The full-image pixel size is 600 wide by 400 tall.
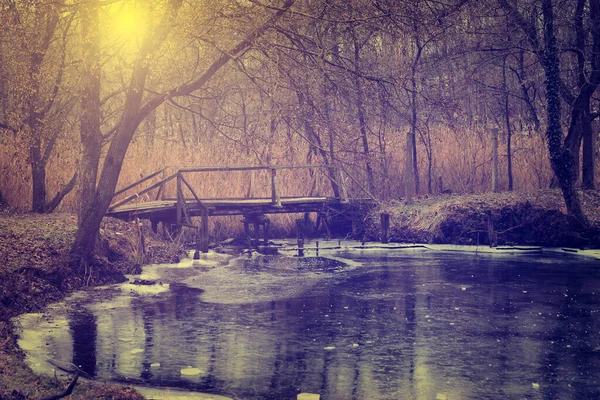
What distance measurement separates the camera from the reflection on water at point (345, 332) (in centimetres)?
842

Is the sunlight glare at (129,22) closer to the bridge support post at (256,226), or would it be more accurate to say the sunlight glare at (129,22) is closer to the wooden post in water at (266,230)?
the bridge support post at (256,226)

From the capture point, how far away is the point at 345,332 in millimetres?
10891

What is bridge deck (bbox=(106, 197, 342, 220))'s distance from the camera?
1995 centimetres

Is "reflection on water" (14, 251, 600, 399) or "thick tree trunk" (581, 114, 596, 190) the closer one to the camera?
"reflection on water" (14, 251, 600, 399)

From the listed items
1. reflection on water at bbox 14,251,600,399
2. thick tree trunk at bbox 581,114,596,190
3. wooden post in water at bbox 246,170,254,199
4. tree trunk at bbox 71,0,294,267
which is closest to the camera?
reflection on water at bbox 14,251,600,399

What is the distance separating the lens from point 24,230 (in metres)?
16.4

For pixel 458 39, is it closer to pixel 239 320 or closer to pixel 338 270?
pixel 338 270

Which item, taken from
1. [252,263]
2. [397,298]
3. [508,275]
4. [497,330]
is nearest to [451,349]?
[497,330]

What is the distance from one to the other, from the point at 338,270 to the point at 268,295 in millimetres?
3427

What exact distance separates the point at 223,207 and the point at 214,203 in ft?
1.32

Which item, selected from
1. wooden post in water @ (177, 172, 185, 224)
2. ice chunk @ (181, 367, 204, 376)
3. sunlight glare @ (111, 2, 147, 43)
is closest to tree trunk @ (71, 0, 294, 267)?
sunlight glare @ (111, 2, 147, 43)

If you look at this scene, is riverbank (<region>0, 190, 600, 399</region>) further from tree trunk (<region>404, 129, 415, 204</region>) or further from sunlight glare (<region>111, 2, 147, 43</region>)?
sunlight glare (<region>111, 2, 147, 43</region>)

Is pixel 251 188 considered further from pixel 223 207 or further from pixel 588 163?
pixel 588 163

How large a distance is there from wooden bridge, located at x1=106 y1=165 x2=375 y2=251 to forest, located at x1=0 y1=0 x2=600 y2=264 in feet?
2.10
